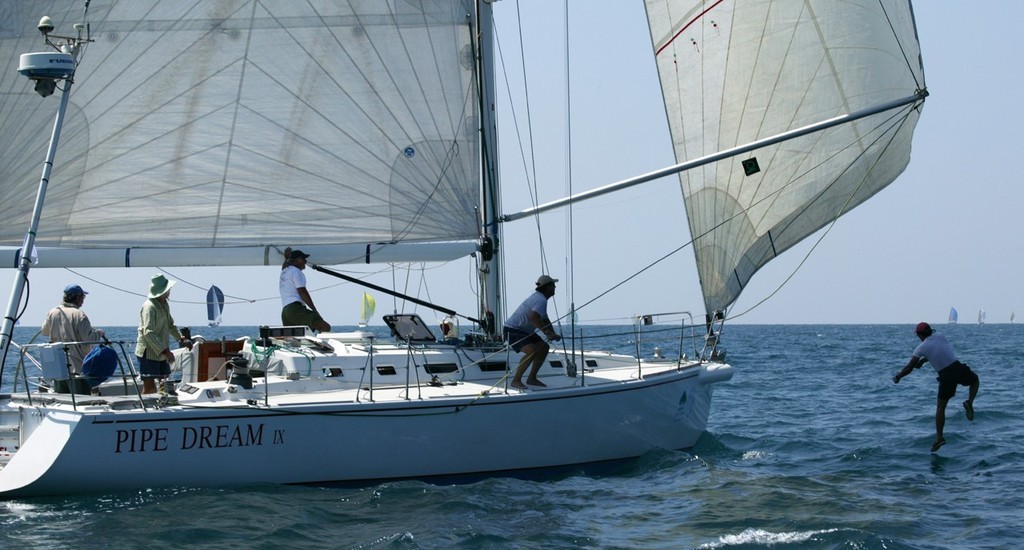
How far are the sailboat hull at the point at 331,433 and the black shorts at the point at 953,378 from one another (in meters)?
3.12

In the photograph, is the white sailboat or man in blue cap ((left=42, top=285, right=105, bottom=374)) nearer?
man in blue cap ((left=42, top=285, right=105, bottom=374))

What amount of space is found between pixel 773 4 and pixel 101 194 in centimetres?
763

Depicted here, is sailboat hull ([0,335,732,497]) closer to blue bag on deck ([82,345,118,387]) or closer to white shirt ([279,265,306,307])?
blue bag on deck ([82,345,118,387])

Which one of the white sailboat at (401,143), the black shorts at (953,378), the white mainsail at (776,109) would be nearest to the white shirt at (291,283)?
the white sailboat at (401,143)

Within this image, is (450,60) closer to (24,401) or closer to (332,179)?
(332,179)

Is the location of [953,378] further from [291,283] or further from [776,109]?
[291,283]

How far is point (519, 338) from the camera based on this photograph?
37.4 ft

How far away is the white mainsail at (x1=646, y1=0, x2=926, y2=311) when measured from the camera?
12.0 metres

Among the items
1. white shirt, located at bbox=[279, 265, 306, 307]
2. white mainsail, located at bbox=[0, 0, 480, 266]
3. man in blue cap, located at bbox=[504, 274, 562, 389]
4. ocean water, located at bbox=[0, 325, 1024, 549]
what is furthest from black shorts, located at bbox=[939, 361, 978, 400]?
white shirt, located at bbox=[279, 265, 306, 307]

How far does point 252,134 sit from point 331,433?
14.3ft

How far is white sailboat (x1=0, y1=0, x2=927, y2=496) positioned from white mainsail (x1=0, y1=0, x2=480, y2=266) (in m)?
0.02

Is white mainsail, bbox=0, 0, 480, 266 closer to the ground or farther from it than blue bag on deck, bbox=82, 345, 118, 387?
farther from it

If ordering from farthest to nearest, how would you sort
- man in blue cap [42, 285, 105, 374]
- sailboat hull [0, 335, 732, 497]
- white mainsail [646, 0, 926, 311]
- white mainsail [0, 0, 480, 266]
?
1. white mainsail [0, 0, 480, 266]
2. white mainsail [646, 0, 926, 311]
3. man in blue cap [42, 285, 105, 374]
4. sailboat hull [0, 335, 732, 497]

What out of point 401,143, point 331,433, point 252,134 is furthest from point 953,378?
point 252,134
